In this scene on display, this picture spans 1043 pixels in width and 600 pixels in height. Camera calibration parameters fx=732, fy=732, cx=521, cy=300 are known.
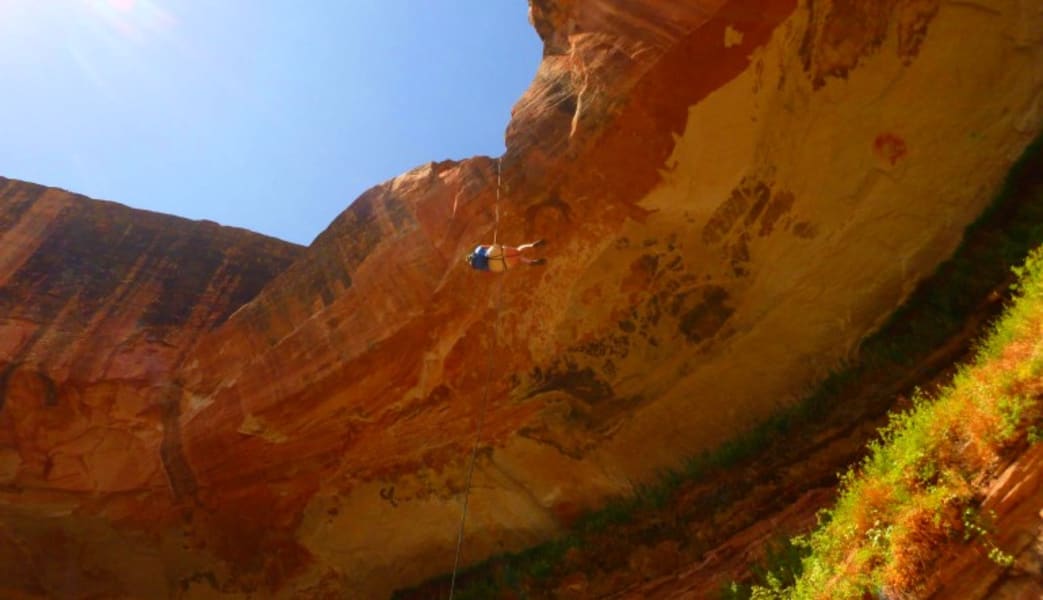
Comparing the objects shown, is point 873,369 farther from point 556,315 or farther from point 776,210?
point 556,315

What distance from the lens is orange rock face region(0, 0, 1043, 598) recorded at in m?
10.3

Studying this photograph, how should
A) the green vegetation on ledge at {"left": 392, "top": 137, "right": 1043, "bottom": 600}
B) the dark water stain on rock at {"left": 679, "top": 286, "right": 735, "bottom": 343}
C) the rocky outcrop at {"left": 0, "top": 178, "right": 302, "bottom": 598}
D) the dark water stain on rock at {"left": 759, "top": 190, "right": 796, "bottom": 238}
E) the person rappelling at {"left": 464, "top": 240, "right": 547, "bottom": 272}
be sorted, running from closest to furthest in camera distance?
the person rappelling at {"left": 464, "top": 240, "right": 547, "bottom": 272}
the green vegetation on ledge at {"left": 392, "top": 137, "right": 1043, "bottom": 600}
the dark water stain on rock at {"left": 759, "top": 190, "right": 796, "bottom": 238}
the dark water stain on rock at {"left": 679, "top": 286, "right": 735, "bottom": 343}
the rocky outcrop at {"left": 0, "top": 178, "right": 302, "bottom": 598}

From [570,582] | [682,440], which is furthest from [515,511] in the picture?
[682,440]

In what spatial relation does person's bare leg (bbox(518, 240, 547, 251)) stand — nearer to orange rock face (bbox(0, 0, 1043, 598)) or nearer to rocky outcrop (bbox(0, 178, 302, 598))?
orange rock face (bbox(0, 0, 1043, 598))

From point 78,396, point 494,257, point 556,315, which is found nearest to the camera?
point 494,257

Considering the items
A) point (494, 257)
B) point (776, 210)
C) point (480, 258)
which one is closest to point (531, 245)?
point (494, 257)

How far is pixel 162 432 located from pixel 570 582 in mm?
7036

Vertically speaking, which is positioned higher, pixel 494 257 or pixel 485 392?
pixel 494 257

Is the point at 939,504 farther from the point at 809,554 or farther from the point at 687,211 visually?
the point at 687,211

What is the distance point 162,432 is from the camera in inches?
472

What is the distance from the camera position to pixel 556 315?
10.9 meters

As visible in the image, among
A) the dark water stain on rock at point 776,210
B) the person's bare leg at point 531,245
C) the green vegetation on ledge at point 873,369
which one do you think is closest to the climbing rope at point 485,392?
the person's bare leg at point 531,245

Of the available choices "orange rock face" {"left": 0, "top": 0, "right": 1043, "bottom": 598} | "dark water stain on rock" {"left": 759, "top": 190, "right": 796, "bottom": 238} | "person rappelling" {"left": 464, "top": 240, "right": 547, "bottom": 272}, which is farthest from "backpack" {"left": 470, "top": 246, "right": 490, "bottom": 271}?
"dark water stain on rock" {"left": 759, "top": 190, "right": 796, "bottom": 238}

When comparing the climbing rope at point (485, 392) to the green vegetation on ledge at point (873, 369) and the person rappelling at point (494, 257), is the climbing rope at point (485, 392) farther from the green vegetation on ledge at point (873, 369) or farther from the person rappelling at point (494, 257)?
the green vegetation on ledge at point (873, 369)
